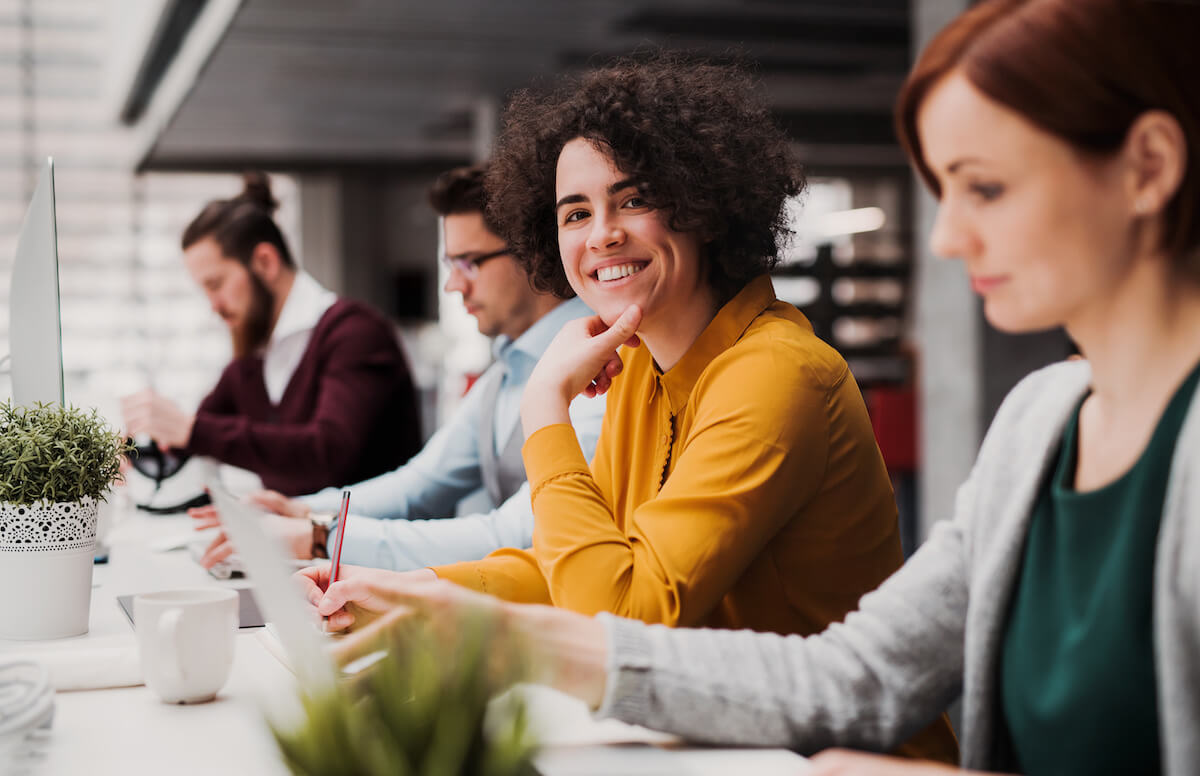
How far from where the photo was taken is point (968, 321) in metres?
4.03

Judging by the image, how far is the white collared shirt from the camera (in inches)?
125

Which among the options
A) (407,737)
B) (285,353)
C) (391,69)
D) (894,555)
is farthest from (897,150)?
(407,737)

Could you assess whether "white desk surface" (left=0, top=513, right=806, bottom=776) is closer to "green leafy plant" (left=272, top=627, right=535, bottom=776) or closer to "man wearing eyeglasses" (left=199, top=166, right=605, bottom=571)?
"green leafy plant" (left=272, top=627, right=535, bottom=776)

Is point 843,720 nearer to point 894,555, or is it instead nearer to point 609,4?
point 894,555

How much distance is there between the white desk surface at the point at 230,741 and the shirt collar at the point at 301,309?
1.97 m

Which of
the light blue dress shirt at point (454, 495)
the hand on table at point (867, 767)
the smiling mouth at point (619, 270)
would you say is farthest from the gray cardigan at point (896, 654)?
the light blue dress shirt at point (454, 495)

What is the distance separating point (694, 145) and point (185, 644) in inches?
33.8

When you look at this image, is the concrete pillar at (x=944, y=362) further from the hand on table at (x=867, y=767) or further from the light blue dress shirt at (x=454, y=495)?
the hand on table at (x=867, y=767)

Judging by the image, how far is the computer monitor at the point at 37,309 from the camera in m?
1.58

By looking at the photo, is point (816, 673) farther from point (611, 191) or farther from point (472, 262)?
point (472, 262)

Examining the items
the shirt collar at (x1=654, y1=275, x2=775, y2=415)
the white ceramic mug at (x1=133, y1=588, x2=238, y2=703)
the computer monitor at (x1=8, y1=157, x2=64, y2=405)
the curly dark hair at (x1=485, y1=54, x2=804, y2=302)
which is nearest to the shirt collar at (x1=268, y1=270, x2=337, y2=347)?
the computer monitor at (x1=8, y1=157, x2=64, y2=405)

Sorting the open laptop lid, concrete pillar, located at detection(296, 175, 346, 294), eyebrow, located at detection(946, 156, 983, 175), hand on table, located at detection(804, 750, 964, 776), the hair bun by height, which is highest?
concrete pillar, located at detection(296, 175, 346, 294)

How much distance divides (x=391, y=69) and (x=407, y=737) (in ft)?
23.2

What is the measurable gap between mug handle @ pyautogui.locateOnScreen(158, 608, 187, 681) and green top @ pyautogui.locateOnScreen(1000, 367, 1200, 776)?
2.47 ft
